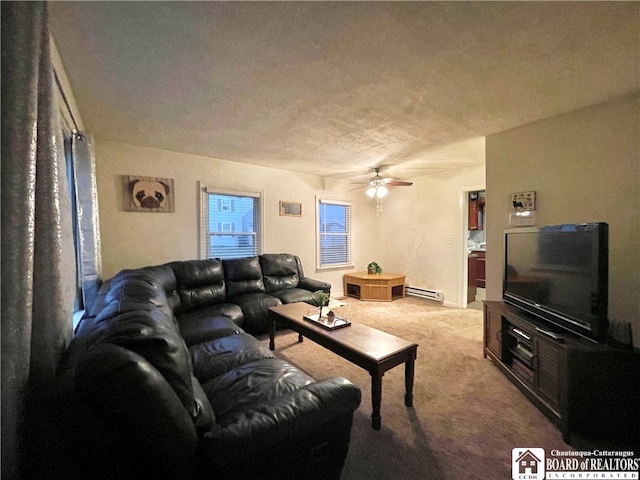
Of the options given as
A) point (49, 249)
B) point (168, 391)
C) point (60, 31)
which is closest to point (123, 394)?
point (168, 391)

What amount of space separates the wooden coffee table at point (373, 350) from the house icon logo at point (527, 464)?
0.64 metres

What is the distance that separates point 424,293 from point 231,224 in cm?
377

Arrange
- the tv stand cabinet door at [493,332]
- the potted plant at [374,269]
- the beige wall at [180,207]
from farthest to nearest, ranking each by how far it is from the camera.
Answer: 1. the potted plant at [374,269]
2. the beige wall at [180,207]
3. the tv stand cabinet door at [493,332]

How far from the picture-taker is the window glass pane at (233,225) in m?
4.09

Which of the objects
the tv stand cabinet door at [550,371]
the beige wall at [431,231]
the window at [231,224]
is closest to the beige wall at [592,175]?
the tv stand cabinet door at [550,371]

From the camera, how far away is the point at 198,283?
336 cm

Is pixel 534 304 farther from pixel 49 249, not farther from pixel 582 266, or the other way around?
pixel 49 249

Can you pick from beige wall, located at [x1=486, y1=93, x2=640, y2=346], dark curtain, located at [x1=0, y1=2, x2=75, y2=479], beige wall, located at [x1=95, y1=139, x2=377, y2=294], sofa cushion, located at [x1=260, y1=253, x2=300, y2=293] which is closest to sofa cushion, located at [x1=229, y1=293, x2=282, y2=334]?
sofa cushion, located at [x1=260, y1=253, x2=300, y2=293]

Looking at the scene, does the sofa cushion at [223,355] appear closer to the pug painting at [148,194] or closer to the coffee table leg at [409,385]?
the coffee table leg at [409,385]

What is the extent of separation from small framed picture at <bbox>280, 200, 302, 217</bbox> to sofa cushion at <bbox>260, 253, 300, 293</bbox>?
82 cm

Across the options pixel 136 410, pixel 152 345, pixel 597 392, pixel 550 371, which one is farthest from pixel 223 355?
pixel 597 392

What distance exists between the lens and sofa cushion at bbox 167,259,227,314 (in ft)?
10.5

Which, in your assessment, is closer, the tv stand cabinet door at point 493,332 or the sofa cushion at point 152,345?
the sofa cushion at point 152,345

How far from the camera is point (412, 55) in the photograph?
1.64 m
